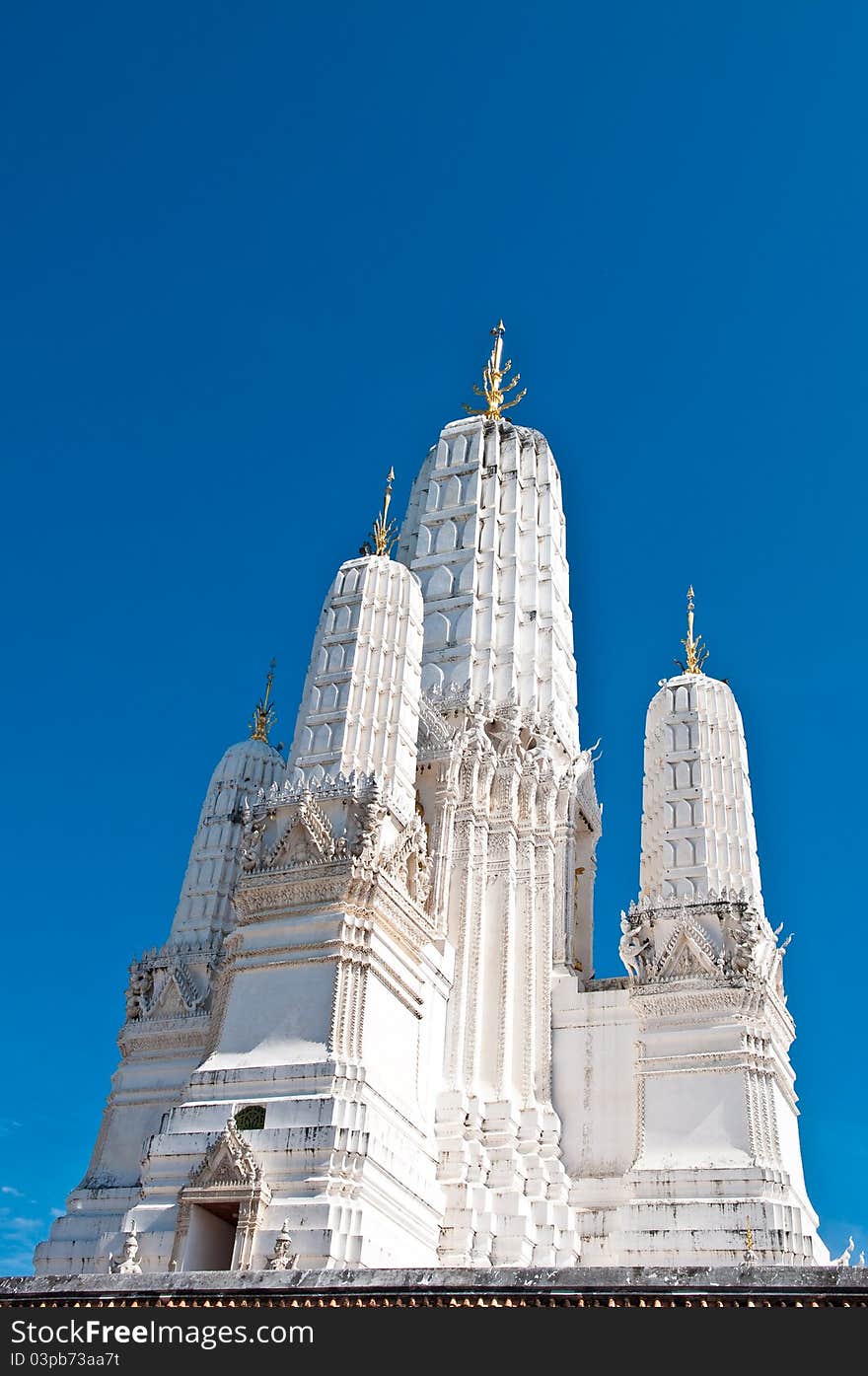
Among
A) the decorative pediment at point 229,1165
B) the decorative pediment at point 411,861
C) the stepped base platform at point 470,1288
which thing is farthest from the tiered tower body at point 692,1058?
the stepped base platform at point 470,1288

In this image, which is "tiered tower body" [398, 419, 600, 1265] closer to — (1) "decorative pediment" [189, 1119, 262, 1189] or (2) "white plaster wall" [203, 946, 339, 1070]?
(2) "white plaster wall" [203, 946, 339, 1070]

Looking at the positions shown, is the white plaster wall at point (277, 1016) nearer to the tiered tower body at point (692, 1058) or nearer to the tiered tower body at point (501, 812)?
the tiered tower body at point (501, 812)

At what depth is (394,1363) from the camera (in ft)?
45.1

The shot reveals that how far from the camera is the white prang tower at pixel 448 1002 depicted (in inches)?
1030

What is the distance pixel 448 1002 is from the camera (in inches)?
1319

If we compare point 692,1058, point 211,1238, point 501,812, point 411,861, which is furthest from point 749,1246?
point 501,812

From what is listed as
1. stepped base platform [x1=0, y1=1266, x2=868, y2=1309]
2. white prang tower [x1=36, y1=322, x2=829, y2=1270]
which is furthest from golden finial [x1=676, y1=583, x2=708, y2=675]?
stepped base platform [x1=0, y1=1266, x2=868, y2=1309]

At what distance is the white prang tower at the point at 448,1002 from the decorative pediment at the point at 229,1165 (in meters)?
0.05

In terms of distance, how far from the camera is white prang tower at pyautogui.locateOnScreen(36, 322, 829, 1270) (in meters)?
26.2

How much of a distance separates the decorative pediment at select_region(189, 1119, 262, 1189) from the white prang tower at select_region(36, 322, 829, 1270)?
54mm

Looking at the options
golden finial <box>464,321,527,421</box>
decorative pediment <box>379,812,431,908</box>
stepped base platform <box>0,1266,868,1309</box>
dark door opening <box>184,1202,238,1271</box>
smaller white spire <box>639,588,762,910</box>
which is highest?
golden finial <box>464,321,527,421</box>

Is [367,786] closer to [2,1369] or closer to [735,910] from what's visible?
[735,910]

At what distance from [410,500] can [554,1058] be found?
20.6 metres

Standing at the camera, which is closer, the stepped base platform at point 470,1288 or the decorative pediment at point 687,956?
the stepped base platform at point 470,1288
